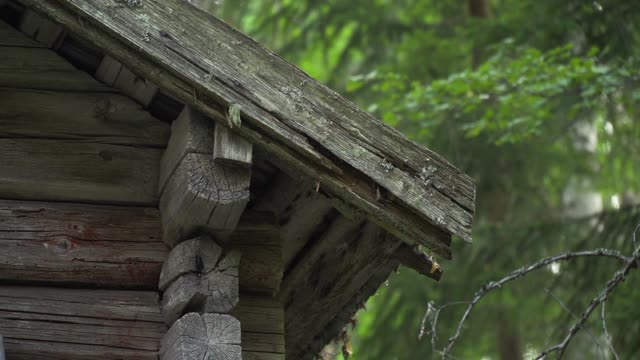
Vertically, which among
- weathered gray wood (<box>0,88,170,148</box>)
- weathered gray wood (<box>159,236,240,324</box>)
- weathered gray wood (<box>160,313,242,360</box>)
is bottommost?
weathered gray wood (<box>160,313,242,360</box>)

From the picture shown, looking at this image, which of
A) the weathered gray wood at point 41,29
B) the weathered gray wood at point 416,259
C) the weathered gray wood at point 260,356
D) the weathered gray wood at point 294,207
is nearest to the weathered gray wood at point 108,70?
the weathered gray wood at point 41,29

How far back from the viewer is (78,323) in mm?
3779

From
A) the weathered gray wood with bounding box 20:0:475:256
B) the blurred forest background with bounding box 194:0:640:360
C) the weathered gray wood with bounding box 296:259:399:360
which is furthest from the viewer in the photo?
the blurred forest background with bounding box 194:0:640:360

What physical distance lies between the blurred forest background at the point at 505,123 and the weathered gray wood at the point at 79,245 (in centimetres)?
407

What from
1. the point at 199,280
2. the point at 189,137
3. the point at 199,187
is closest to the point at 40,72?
the point at 189,137

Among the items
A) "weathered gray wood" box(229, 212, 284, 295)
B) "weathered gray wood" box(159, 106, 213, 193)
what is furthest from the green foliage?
"weathered gray wood" box(159, 106, 213, 193)

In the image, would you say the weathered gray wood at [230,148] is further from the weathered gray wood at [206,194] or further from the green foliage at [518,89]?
the green foliage at [518,89]

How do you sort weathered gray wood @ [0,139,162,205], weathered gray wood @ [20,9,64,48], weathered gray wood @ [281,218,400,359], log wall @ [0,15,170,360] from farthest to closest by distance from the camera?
weathered gray wood @ [281,218,400,359] < weathered gray wood @ [20,9,64,48] < weathered gray wood @ [0,139,162,205] < log wall @ [0,15,170,360]

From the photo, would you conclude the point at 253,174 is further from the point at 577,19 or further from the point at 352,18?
the point at 352,18

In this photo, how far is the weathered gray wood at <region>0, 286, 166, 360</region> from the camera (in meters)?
3.73

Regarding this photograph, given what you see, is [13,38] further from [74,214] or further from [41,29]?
[74,214]

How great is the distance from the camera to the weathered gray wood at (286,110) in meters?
3.54

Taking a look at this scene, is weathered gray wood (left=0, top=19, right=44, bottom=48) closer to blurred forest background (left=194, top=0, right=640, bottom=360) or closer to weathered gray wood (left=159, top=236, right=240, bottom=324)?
weathered gray wood (left=159, top=236, right=240, bottom=324)

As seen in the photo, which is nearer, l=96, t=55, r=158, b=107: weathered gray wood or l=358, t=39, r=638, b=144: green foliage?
l=96, t=55, r=158, b=107: weathered gray wood
